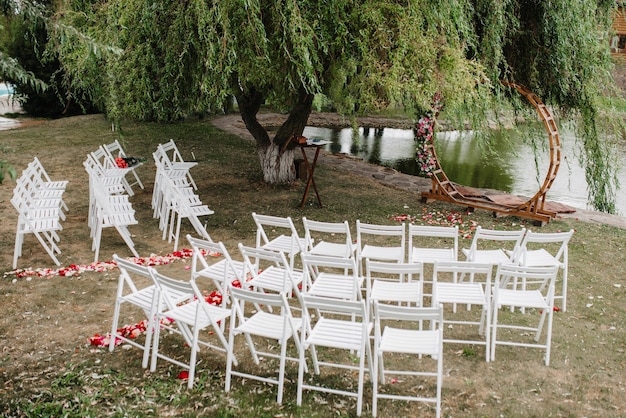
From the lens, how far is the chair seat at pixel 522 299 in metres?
4.80

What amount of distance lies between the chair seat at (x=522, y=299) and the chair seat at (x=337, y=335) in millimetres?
1367

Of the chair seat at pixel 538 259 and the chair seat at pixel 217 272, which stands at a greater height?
the chair seat at pixel 217 272

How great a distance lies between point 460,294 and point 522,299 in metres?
0.51

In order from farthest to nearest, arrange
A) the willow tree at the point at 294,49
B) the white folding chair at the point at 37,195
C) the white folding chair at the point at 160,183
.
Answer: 1. the white folding chair at the point at 160,183
2. the willow tree at the point at 294,49
3. the white folding chair at the point at 37,195

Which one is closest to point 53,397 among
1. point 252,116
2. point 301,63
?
point 301,63

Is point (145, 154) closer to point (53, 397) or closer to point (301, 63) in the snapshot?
point (301, 63)

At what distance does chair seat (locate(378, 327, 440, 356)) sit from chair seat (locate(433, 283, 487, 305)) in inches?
25.1

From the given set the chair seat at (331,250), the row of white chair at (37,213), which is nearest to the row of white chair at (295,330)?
the chair seat at (331,250)

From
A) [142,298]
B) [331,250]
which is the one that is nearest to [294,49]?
[331,250]

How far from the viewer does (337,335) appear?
4.11 meters

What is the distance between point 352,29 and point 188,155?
778 cm

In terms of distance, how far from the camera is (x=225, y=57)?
750 cm

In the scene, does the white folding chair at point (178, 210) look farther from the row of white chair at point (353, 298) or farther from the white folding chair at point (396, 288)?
the white folding chair at point (396, 288)

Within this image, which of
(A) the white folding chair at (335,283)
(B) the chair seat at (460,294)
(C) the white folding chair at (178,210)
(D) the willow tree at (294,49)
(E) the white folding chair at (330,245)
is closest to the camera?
(B) the chair seat at (460,294)
